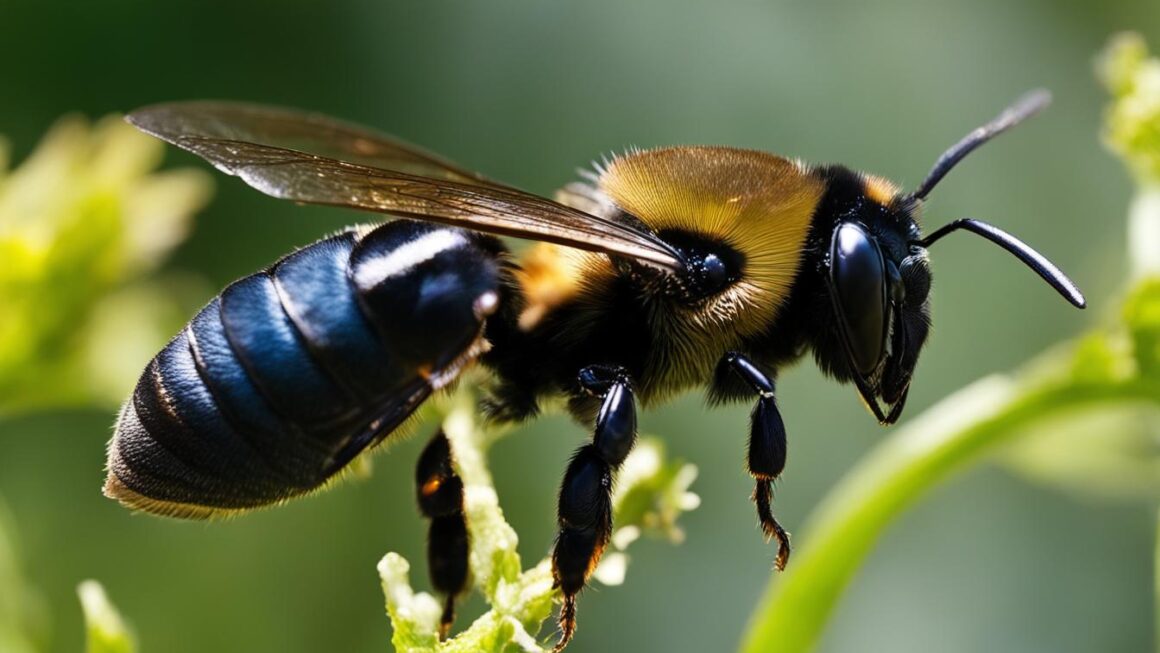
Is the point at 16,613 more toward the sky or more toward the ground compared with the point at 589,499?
more toward the ground

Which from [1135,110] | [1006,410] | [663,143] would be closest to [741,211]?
[1006,410]

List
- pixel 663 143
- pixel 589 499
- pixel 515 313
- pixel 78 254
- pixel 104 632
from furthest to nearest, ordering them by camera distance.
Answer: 1. pixel 663 143
2. pixel 78 254
3. pixel 515 313
4. pixel 589 499
5. pixel 104 632

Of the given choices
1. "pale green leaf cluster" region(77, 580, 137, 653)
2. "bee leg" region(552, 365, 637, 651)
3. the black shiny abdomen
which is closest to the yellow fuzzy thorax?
"bee leg" region(552, 365, 637, 651)

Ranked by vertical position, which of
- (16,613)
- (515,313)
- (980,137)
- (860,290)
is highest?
(980,137)

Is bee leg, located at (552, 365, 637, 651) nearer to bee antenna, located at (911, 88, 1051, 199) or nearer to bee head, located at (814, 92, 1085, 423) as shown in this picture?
bee head, located at (814, 92, 1085, 423)

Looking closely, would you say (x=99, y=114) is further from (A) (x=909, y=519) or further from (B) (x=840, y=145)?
(A) (x=909, y=519)

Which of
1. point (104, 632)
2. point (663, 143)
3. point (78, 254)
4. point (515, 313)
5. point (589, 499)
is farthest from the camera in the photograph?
point (663, 143)

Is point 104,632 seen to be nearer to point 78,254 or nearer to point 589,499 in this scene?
point 589,499

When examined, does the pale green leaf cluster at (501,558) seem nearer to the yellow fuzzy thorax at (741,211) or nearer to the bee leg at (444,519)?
the bee leg at (444,519)
